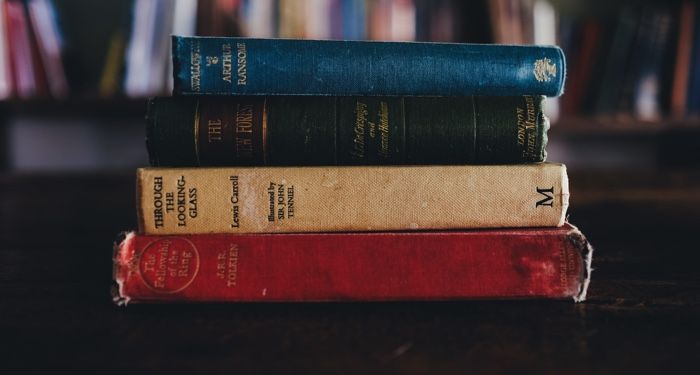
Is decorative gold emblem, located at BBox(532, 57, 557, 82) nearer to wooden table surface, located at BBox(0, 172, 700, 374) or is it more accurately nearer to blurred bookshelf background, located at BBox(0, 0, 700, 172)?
wooden table surface, located at BBox(0, 172, 700, 374)

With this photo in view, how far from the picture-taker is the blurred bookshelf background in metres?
1.55

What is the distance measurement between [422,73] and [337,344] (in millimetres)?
274

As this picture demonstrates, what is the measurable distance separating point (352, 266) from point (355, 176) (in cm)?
8

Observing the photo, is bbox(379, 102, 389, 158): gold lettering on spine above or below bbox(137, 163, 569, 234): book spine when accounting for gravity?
above

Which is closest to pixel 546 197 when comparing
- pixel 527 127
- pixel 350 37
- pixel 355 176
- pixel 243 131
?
pixel 527 127

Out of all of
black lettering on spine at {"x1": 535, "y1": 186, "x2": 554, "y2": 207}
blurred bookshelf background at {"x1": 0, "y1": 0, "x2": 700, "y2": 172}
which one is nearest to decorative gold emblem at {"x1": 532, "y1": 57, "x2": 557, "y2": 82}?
black lettering on spine at {"x1": 535, "y1": 186, "x2": 554, "y2": 207}

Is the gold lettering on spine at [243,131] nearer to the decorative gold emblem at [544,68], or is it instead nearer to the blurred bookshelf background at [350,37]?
the decorative gold emblem at [544,68]

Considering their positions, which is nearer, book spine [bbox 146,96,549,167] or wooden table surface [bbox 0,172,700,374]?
wooden table surface [bbox 0,172,700,374]

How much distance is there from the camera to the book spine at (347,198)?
520 mm

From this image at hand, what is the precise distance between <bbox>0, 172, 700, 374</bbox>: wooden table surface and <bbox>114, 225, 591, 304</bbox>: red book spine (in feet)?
0.04

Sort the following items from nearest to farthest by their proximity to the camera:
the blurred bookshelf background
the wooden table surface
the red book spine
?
the wooden table surface < the red book spine < the blurred bookshelf background

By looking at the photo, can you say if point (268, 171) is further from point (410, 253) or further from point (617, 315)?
point (617, 315)

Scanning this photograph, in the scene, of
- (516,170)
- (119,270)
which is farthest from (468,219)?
(119,270)

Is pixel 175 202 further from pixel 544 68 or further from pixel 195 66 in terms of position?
pixel 544 68
